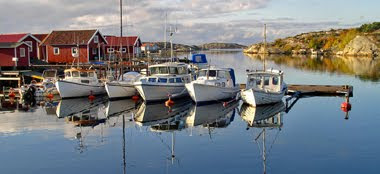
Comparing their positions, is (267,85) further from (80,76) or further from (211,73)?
(80,76)

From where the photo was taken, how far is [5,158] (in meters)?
18.4

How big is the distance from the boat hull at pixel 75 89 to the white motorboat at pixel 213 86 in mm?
9212

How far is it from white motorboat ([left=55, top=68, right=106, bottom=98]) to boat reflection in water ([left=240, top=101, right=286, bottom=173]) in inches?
515

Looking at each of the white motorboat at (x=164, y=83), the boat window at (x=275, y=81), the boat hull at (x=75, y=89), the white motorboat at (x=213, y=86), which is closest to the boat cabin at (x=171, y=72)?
the white motorboat at (x=164, y=83)

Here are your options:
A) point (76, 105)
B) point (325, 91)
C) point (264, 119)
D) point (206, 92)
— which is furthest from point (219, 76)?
point (76, 105)

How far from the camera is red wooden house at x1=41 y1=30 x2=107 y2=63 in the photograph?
56.1m

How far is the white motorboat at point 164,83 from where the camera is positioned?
32656 millimetres

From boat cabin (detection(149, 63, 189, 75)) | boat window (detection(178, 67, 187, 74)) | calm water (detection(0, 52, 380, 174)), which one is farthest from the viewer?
boat window (detection(178, 67, 187, 74))

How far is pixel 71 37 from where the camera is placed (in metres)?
56.7

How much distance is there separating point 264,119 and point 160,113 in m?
6.84

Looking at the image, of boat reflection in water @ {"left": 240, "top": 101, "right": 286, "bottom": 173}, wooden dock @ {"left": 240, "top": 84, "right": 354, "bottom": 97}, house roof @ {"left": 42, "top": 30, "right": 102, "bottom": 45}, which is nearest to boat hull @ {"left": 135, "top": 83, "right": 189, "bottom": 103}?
boat reflection in water @ {"left": 240, "top": 101, "right": 286, "bottom": 173}

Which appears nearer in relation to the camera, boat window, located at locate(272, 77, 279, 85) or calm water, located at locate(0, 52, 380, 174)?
calm water, located at locate(0, 52, 380, 174)

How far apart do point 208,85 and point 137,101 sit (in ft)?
21.2

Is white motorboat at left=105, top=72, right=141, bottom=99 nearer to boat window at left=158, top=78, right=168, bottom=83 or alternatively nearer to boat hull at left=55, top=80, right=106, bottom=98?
boat hull at left=55, top=80, right=106, bottom=98
